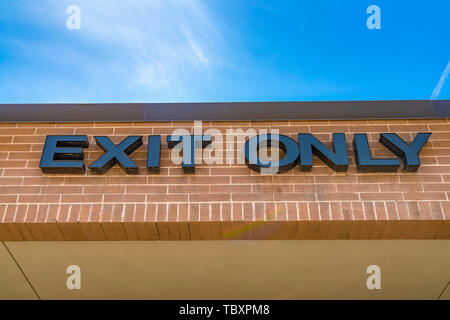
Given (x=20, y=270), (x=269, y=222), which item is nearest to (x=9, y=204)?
(x=20, y=270)

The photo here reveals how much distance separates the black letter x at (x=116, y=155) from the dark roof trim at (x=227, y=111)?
0.37 m

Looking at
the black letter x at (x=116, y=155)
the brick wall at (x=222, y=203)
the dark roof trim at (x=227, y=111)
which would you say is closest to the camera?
the brick wall at (x=222, y=203)

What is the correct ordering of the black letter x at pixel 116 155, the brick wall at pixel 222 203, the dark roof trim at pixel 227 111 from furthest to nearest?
the dark roof trim at pixel 227 111
the black letter x at pixel 116 155
the brick wall at pixel 222 203

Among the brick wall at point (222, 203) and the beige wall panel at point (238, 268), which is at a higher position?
the brick wall at point (222, 203)

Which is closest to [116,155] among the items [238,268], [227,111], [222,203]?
[222,203]

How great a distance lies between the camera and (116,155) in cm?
455

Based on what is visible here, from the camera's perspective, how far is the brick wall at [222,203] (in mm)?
4180

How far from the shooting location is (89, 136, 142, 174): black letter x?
4.46 meters

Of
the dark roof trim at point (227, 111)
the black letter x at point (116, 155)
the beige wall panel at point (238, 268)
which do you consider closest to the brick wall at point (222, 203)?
the black letter x at point (116, 155)

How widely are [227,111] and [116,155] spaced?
4.27 ft

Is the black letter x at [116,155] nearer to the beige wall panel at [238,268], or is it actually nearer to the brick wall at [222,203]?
the brick wall at [222,203]

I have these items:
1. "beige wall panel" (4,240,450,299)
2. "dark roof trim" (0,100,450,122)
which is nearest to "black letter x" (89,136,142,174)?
"dark roof trim" (0,100,450,122)

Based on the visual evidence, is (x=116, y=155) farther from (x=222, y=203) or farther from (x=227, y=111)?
(x=227, y=111)
